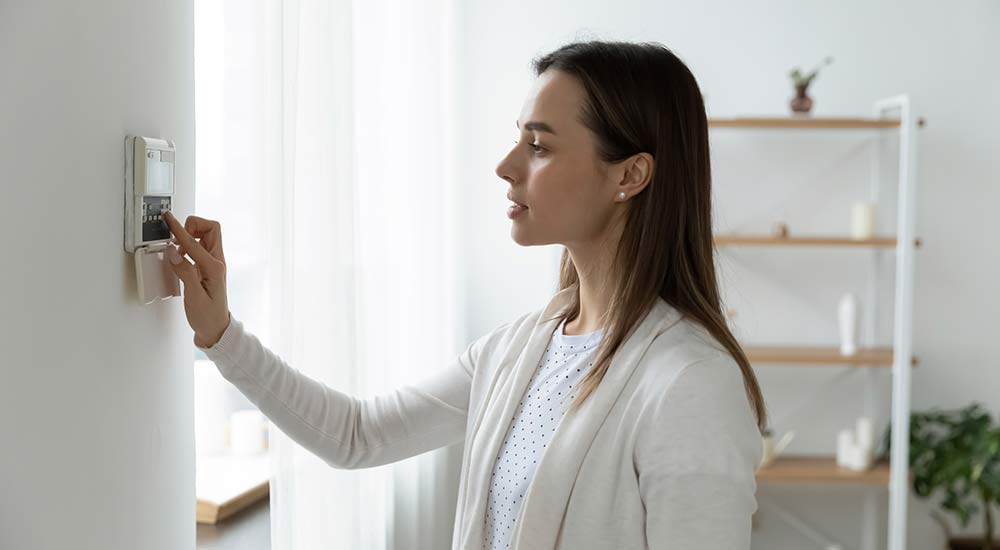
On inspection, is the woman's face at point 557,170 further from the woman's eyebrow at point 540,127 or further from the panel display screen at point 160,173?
the panel display screen at point 160,173

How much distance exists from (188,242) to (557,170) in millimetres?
500

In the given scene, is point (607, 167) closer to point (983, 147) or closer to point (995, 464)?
point (995, 464)

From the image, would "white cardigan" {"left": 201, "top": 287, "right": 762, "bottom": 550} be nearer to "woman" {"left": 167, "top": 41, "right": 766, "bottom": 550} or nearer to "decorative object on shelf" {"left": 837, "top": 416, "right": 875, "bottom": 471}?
"woman" {"left": 167, "top": 41, "right": 766, "bottom": 550}

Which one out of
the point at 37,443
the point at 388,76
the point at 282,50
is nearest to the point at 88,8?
the point at 37,443

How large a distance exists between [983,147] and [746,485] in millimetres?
2989

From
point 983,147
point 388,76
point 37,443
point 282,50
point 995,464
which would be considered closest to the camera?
point 37,443

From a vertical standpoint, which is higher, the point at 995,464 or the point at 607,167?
the point at 607,167

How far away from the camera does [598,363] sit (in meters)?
1.26

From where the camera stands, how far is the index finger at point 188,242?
958 mm

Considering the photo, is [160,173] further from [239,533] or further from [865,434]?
[865,434]

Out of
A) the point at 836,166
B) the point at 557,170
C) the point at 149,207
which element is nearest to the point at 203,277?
the point at 149,207

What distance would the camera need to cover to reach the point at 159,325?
0.96m

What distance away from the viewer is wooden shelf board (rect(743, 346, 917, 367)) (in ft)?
10.8

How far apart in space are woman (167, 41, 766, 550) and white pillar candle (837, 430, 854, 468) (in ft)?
7.59
